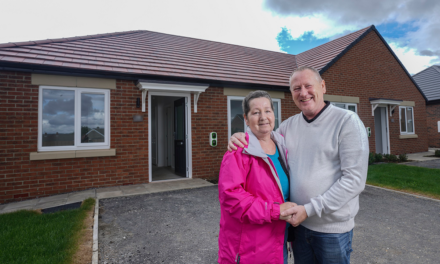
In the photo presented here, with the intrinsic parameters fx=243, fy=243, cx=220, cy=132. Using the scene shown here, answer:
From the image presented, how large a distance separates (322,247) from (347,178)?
47 centimetres

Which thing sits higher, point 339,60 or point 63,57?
point 339,60

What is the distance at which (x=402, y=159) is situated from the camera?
10.1 meters

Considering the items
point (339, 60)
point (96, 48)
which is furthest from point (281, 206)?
point (339, 60)

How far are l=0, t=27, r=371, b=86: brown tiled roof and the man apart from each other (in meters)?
5.79

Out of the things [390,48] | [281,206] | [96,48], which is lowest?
[281,206]

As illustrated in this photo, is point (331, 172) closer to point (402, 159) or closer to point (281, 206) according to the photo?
point (281, 206)

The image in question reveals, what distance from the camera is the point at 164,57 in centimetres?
805

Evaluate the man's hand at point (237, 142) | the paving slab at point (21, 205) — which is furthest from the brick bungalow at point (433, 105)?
the paving slab at point (21, 205)

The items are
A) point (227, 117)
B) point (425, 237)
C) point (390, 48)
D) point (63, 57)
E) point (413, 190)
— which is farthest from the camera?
point (390, 48)

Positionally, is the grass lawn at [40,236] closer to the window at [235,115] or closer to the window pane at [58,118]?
the window pane at [58,118]

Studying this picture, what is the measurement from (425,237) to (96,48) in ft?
28.5

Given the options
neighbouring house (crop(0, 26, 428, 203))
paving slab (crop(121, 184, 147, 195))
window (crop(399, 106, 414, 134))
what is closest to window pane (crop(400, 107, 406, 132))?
window (crop(399, 106, 414, 134))

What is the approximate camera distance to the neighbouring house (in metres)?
5.63

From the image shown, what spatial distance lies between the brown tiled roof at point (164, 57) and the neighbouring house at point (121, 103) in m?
0.03
